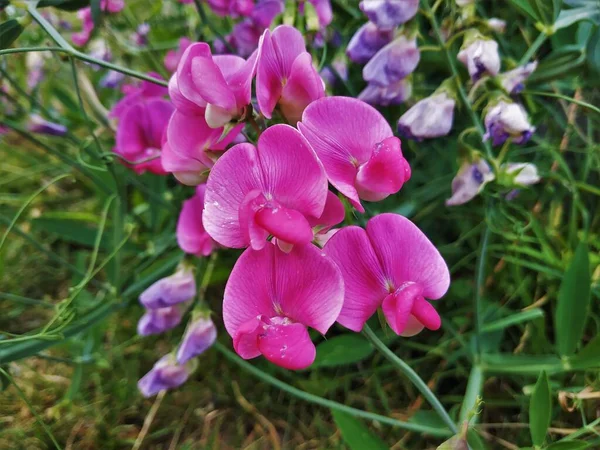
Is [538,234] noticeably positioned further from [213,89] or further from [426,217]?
[213,89]

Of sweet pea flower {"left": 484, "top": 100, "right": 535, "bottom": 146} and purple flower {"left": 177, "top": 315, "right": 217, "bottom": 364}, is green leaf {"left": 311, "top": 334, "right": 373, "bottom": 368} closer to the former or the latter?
purple flower {"left": 177, "top": 315, "right": 217, "bottom": 364}

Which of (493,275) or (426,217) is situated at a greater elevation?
(426,217)

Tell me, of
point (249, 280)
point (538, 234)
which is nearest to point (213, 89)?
point (249, 280)

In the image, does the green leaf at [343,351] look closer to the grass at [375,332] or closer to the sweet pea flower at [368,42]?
the grass at [375,332]

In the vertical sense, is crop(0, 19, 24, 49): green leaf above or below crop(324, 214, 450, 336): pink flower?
above

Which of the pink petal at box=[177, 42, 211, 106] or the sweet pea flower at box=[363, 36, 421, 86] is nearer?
the pink petal at box=[177, 42, 211, 106]

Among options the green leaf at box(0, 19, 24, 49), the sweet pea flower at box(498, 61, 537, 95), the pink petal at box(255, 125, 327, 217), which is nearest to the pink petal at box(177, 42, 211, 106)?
the pink petal at box(255, 125, 327, 217)
